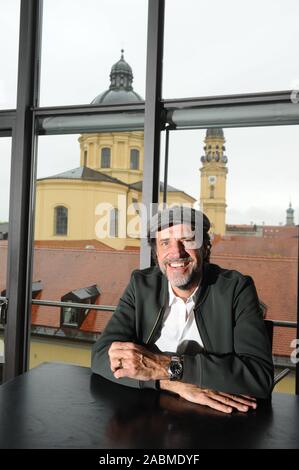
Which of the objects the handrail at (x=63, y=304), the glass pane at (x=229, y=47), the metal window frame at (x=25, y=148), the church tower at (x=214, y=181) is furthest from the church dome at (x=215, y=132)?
the handrail at (x=63, y=304)

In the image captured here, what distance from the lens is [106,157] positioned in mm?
2984

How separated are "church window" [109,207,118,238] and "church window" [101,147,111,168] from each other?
0.96ft

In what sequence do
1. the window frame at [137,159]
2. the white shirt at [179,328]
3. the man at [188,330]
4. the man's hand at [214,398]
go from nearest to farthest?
the man's hand at [214,398] < the man at [188,330] < the white shirt at [179,328] < the window frame at [137,159]

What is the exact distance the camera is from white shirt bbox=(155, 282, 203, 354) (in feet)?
5.81

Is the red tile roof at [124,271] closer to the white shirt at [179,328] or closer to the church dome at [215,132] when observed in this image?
the church dome at [215,132]

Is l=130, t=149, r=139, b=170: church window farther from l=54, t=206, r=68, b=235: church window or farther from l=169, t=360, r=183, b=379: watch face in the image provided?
l=169, t=360, r=183, b=379: watch face

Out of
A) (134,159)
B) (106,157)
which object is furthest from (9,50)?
(134,159)

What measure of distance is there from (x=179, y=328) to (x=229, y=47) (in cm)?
186

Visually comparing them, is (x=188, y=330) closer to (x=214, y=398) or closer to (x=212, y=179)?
(x=214, y=398)

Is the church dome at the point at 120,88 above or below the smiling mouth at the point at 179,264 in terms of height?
above

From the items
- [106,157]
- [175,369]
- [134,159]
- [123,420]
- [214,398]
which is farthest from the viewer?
[106,157]

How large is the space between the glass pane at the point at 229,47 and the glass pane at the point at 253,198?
0.29 m

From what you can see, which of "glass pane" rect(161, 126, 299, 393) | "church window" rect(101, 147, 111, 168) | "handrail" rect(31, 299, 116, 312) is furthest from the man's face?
"handrail" rect(31, 299, 116, 312)

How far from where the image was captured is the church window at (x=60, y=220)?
10.0 feet
